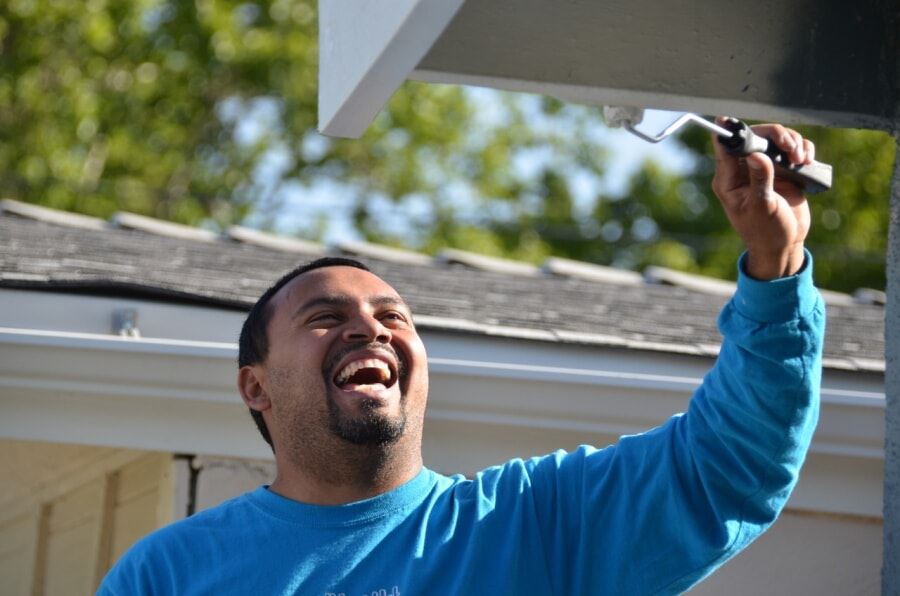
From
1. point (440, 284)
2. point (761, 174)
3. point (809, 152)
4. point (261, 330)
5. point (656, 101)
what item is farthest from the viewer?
point (440, 284)

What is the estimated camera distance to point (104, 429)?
12.2 feet

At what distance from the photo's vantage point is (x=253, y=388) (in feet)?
9.95

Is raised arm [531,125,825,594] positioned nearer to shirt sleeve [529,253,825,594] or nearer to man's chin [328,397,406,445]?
shirt sleeve [529,253,825,594]

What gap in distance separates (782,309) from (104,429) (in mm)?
2087

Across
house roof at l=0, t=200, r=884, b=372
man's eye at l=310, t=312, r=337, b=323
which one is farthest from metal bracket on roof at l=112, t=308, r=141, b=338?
man's eye at l=310, t=312, r=337, b=323

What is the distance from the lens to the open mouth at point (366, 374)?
2748 mm

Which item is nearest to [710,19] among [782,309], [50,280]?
[782,309]

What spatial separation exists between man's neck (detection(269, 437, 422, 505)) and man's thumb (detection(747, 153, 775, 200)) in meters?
0.88

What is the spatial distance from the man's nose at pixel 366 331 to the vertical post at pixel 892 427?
3.21 feet

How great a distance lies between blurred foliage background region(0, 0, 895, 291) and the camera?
19203 mm

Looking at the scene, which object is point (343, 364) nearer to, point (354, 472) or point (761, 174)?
point (354, 472)

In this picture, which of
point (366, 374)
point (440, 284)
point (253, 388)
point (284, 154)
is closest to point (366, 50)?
point (366, 374)

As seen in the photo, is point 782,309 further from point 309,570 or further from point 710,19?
point 309,570

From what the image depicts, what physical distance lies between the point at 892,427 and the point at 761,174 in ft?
1.89
